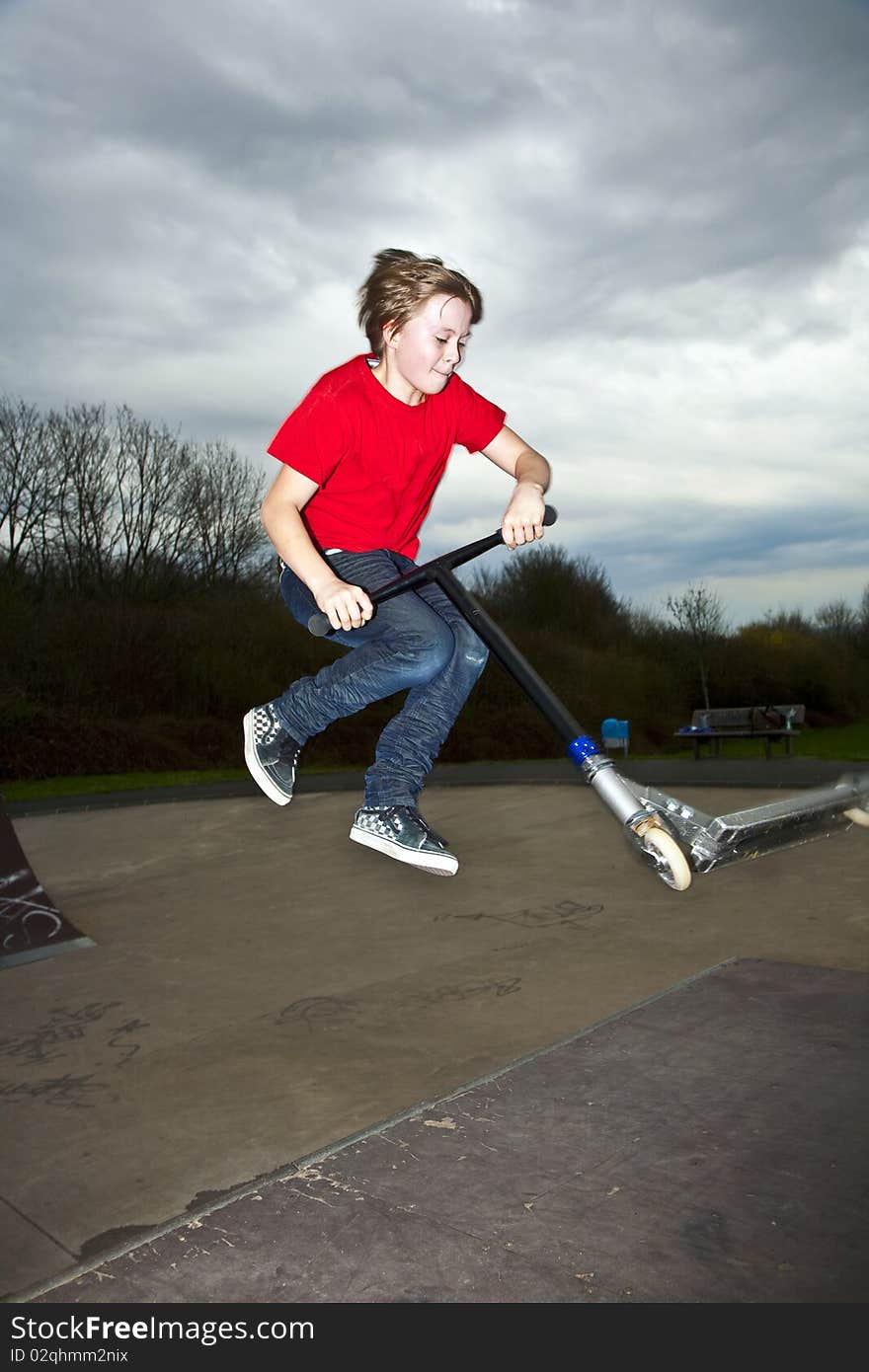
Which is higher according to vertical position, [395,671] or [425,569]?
[425,569]

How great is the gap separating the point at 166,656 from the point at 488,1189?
10362 millimetres

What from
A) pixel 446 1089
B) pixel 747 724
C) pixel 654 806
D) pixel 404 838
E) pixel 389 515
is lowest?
pixel 446 1089

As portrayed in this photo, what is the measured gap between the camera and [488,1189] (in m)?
2.81

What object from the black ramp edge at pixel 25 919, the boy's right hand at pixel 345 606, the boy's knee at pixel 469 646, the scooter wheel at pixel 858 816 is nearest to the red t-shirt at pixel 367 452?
the boy's knee at pixel 469 646

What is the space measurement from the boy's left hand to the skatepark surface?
1400 millimetres

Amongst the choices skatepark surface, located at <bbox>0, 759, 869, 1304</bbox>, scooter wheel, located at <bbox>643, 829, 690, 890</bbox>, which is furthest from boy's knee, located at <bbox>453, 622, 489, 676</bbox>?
skatepark surface, located at <bbox>0, 759, 869, 1304</bbox>

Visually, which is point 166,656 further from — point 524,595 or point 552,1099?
point 524,595

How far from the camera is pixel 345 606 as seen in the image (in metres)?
2.35

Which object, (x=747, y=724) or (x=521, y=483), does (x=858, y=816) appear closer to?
(x=521, y=483)

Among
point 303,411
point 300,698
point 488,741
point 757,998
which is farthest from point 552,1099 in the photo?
point 488,741

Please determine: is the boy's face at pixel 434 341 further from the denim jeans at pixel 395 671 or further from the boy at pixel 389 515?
the denim jeans at pixel 395 671

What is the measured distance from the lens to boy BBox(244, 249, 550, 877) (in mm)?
2562

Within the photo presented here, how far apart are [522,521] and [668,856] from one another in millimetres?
848

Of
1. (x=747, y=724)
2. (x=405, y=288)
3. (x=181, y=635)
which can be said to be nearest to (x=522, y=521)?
(x=405, y=288)
